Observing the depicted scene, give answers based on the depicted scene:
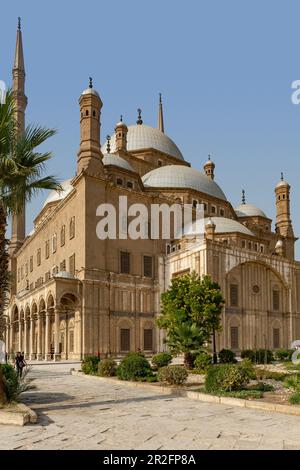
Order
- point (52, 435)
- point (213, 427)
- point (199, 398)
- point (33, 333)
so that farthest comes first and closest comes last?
point (33, 333)
point (199, 398)
point (213, 427)
point (52, 435)

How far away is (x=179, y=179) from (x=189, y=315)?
83.0ft

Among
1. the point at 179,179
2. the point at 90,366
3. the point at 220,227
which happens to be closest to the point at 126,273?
the point at 220,227

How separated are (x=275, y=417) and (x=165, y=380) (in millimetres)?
6561

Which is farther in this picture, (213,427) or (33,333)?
(33,333)

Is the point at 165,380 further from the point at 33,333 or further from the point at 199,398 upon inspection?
the point at 33,333

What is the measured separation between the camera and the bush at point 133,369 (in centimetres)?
1883

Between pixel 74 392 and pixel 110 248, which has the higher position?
pixel 110 248

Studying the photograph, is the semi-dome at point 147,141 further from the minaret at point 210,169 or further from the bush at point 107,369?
the bush at point 107,369

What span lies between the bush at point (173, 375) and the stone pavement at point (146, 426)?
7.08 ft

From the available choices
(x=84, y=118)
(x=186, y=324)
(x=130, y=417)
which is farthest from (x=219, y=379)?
(x=84, y=118)

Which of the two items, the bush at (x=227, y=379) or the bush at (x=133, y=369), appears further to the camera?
the bush at (x=133, y=369)

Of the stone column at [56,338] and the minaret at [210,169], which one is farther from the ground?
the minaret at [210,169]

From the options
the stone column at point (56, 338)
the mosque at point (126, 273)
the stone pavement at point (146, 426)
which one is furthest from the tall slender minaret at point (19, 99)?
the stone pavement at point (146, 426)

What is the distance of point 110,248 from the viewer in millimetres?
38094
